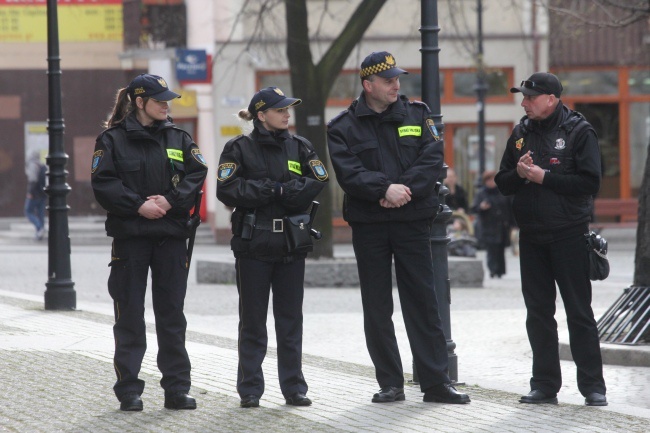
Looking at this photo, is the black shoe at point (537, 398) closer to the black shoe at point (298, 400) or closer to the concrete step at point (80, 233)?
the black shoe at point (298, 400)

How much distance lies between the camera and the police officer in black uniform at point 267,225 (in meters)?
7.60

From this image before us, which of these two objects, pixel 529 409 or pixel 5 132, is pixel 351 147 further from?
pixel 5 132

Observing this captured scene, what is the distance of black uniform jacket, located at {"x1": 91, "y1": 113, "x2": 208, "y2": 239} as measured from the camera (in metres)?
7.40

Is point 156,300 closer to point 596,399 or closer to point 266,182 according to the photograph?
point 266,182

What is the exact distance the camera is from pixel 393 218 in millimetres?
7664

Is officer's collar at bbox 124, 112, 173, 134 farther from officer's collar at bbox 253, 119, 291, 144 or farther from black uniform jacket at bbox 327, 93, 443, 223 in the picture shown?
black uniform jacket at bbox 327, 93, 443, 223

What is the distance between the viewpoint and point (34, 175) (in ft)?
94.5

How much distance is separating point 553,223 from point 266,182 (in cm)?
171

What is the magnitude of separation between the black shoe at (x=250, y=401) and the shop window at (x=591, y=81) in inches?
903

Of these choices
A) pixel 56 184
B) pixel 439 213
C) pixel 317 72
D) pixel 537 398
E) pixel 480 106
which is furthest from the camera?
pixel 480 106

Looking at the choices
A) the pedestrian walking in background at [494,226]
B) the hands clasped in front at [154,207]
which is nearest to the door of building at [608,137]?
the pedestrian walking in background at [494,226]

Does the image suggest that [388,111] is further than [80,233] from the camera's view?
No

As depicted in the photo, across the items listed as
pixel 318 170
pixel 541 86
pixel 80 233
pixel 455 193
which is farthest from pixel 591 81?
pixel 318 170

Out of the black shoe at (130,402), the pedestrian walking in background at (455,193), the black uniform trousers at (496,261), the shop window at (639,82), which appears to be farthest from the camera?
the shop window at (639,82)
